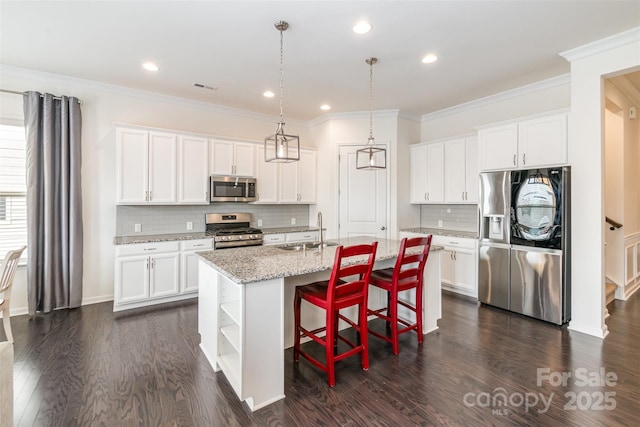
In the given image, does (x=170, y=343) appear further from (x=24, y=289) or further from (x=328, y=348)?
(x=24, y=289)

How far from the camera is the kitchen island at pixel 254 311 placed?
83.4 inches

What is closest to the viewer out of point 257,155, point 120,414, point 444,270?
point 120,414

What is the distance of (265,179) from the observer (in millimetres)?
5270

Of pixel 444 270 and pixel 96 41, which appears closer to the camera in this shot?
pixel 96 41

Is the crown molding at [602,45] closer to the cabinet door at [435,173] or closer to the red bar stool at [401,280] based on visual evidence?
the cabinet door at [435,173]

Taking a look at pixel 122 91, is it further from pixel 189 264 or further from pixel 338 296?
pixel 338 296

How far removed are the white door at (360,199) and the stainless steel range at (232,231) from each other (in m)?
1.55

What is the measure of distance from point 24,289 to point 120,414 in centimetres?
287

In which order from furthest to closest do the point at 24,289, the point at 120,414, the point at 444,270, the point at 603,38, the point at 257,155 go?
the point at 257,155
the point at 444,270
the point at 24,289
the point at 603,38
the point at 120,414

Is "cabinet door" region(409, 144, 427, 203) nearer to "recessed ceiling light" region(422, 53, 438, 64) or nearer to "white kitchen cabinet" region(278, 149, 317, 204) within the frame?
"white kitchen cabinet" region(278, 149, 317, 204)

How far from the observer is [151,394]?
2.27 metres

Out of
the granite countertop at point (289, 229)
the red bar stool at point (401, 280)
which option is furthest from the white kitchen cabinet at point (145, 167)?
the red bar stool at point (401, 280)

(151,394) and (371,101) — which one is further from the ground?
(371,101)

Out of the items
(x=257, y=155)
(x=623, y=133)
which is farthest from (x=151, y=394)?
(x=623, y=133)
